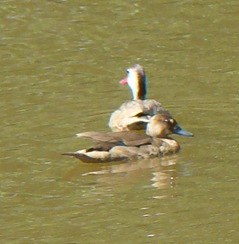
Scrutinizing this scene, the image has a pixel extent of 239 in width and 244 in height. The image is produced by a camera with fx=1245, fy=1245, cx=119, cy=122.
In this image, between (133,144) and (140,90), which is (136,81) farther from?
(133,144)

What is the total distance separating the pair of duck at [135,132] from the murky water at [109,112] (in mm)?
123

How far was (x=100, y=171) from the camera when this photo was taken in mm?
11305

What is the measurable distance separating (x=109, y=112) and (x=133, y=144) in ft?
4.74

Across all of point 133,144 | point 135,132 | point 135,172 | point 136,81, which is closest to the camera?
point 135,172

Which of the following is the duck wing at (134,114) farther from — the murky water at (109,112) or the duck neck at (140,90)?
the duck neck at (140,90)

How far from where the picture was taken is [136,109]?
1320 cm

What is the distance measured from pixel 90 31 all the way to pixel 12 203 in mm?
6507

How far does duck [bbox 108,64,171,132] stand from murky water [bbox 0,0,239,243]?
0.61ft

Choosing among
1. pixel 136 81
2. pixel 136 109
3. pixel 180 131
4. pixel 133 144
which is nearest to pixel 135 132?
pixel 180 131

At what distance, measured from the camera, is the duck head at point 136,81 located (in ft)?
44.8

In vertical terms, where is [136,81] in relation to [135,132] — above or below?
above

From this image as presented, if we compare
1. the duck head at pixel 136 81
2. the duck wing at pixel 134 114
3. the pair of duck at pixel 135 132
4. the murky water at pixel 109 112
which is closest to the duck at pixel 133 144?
the pair of duck at pixel 135 132

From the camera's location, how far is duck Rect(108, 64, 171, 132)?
12.8 metres

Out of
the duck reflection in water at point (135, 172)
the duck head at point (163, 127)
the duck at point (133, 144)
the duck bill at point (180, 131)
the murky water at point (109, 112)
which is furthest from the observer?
the duck head at point (163, 127)
